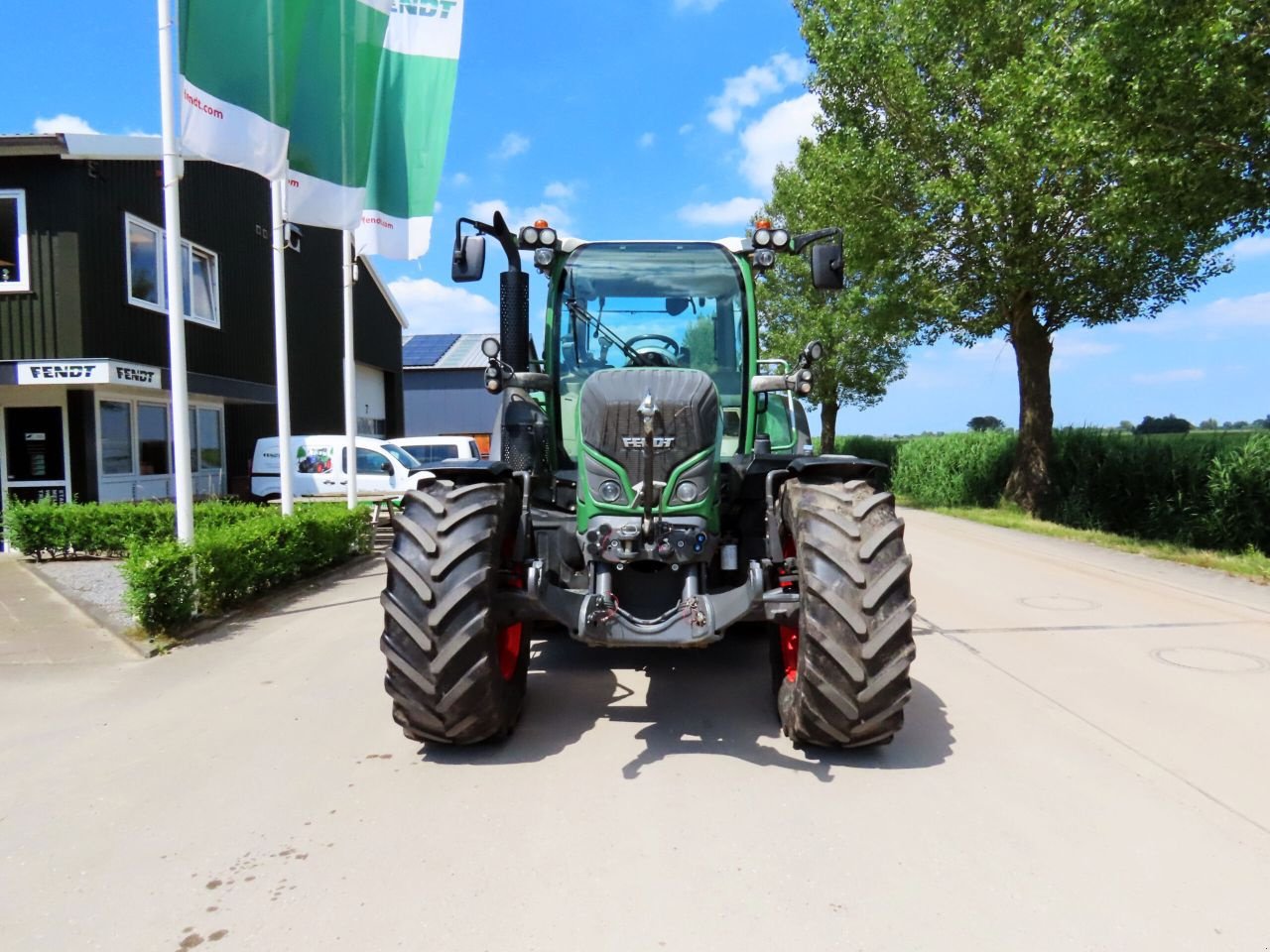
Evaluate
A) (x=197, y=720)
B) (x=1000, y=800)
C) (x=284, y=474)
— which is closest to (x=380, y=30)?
(x=284, y=474)

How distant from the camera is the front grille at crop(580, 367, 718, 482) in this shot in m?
4.27

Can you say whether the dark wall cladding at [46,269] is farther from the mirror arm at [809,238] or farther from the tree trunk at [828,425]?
the tree trunk at [828,425]

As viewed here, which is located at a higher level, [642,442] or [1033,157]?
[1033,157]

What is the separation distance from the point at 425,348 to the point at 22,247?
27665 mm

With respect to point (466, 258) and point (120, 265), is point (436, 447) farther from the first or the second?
point (466, 258)

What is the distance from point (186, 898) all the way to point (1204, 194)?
11115mm

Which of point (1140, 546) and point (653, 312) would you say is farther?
point (1140, 546)

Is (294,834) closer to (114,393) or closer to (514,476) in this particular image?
(514,476)

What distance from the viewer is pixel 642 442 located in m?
4.24

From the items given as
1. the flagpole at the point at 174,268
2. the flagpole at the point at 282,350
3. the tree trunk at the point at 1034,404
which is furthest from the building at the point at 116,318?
the tree trunk at the point at 1034,404

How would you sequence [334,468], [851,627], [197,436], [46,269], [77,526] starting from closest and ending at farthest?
[851,627], [77,526], [46,269], [334,468], [197,436]

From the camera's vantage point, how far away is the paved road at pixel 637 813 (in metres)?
2.82

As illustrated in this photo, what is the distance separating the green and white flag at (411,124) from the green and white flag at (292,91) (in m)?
1.15

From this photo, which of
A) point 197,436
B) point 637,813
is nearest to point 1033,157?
point 637,813
